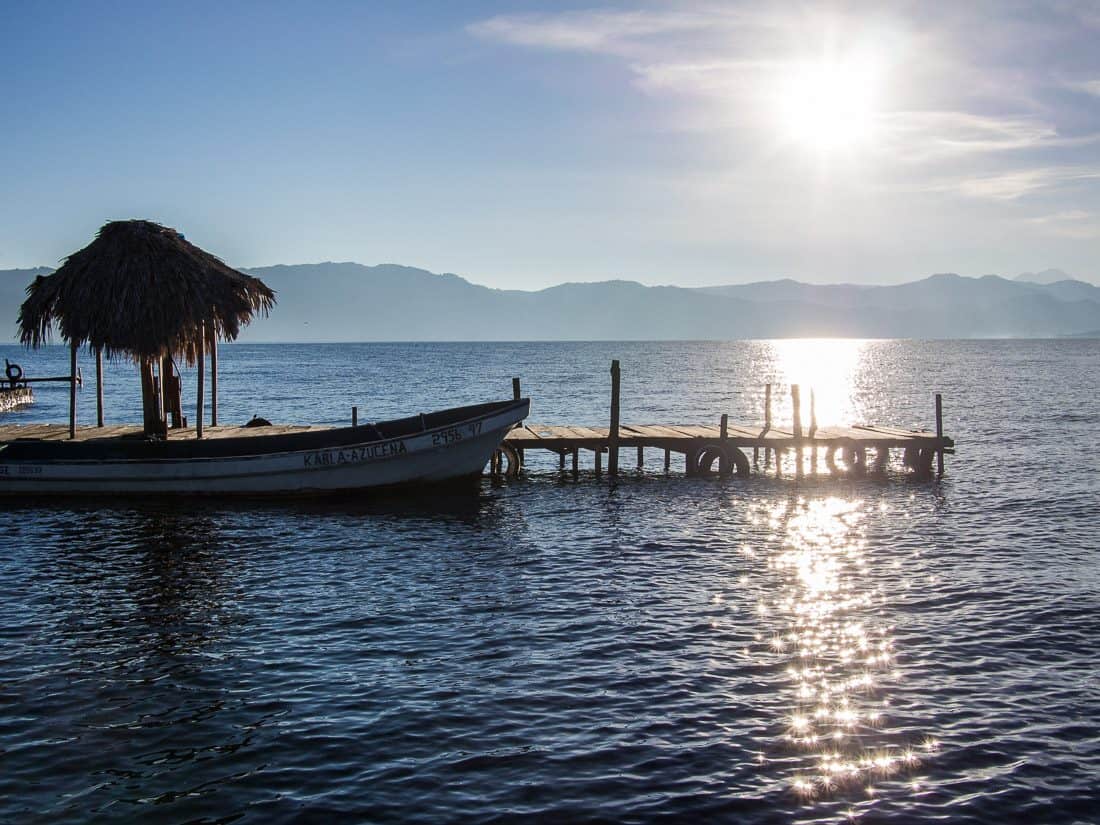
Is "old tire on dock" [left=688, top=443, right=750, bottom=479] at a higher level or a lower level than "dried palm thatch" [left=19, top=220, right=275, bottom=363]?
lower

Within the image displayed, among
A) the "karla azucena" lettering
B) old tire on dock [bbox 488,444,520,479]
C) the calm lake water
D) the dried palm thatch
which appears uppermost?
the dried palm thatch

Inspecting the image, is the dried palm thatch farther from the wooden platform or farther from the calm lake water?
the wooden platform

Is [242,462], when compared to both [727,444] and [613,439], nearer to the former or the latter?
[613,439]

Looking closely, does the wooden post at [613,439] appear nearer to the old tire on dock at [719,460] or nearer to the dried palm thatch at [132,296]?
the old tire on dock at [719,460]

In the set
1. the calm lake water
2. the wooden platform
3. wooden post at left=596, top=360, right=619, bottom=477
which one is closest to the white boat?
the calm lake water

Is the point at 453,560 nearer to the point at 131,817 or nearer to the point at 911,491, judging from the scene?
the point at 131,817

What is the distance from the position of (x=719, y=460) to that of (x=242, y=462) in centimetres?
1524

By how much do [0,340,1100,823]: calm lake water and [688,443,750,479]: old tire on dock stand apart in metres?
5.74

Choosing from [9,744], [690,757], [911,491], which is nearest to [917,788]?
[690,757]

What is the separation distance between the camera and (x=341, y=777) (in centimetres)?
992

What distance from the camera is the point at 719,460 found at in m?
32.8

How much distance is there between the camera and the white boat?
85.0 ft

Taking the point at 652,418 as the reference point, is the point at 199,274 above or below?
above

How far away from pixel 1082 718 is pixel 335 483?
1924cm
